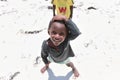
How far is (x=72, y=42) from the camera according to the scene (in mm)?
7645

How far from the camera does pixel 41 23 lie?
9.28 metres

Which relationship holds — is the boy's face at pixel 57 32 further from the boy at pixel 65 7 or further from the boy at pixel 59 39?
the boy at pixel 65 7

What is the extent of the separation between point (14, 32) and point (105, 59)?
10.1 ft

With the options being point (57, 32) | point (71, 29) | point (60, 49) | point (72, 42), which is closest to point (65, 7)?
point (72, 42)

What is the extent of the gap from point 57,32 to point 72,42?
2.77 m

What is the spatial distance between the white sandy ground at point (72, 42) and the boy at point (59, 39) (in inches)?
31.0

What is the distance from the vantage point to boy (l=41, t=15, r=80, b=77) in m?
4.87

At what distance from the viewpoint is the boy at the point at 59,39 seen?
4.87 meters

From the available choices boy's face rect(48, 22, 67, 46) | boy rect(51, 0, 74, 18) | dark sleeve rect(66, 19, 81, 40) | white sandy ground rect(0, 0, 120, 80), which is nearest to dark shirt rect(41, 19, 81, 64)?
dark sleeve rect(66, 19, 81, 40)

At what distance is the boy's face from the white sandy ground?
1.35 m

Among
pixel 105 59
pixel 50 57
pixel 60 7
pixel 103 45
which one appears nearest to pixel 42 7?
pixel 60 7

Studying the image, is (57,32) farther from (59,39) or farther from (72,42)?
(72,42)

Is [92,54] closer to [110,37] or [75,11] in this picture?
[110,37]

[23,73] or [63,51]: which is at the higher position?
[63,51]
